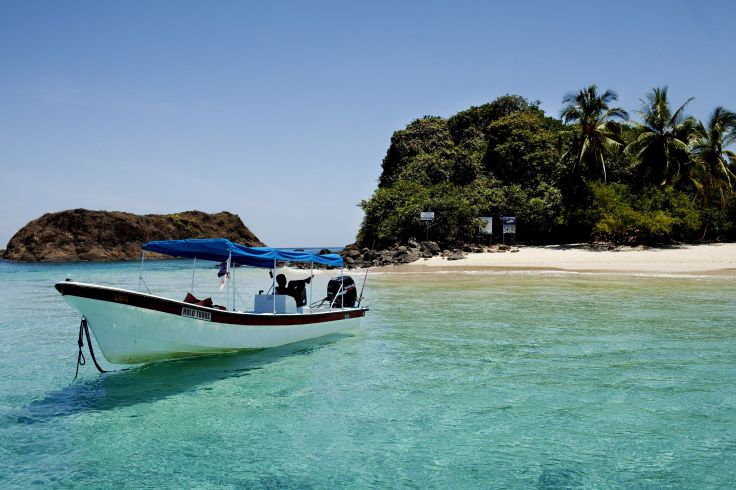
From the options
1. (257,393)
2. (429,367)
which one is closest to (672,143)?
(429,367)

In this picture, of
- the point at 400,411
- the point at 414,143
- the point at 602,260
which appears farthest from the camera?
the point at 414,143

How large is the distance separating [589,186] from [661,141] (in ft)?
22.6

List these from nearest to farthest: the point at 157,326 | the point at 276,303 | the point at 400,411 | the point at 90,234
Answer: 1. the point at 400,411
2. the point at 157,326
3. the point at 276,303
4. the point at 90,234

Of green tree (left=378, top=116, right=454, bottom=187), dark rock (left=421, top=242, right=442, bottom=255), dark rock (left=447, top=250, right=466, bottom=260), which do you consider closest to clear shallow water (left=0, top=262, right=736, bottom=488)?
dark rock (left=447, top=250, right=466, bottom=260)

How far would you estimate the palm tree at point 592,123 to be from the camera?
43.1m

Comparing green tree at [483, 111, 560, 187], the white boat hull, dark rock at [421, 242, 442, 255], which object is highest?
green tree at [483, 111, 560, 187]

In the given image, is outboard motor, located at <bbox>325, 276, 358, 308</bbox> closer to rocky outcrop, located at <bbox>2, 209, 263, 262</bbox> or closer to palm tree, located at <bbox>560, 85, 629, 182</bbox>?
palm tree, located at <bbox>560, 85, 629, 182</bbox>

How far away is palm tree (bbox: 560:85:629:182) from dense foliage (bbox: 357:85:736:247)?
0.08m

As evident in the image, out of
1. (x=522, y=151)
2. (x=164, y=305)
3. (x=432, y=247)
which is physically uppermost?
(x=522, y=151)

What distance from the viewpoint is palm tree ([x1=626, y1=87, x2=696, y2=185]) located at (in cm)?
4228

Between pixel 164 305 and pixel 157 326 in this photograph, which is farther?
pixel 157 326

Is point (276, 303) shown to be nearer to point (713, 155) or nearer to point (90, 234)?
point (713, 155)

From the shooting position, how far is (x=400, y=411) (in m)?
8.13

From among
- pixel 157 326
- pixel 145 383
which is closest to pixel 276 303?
pixel 157 326
